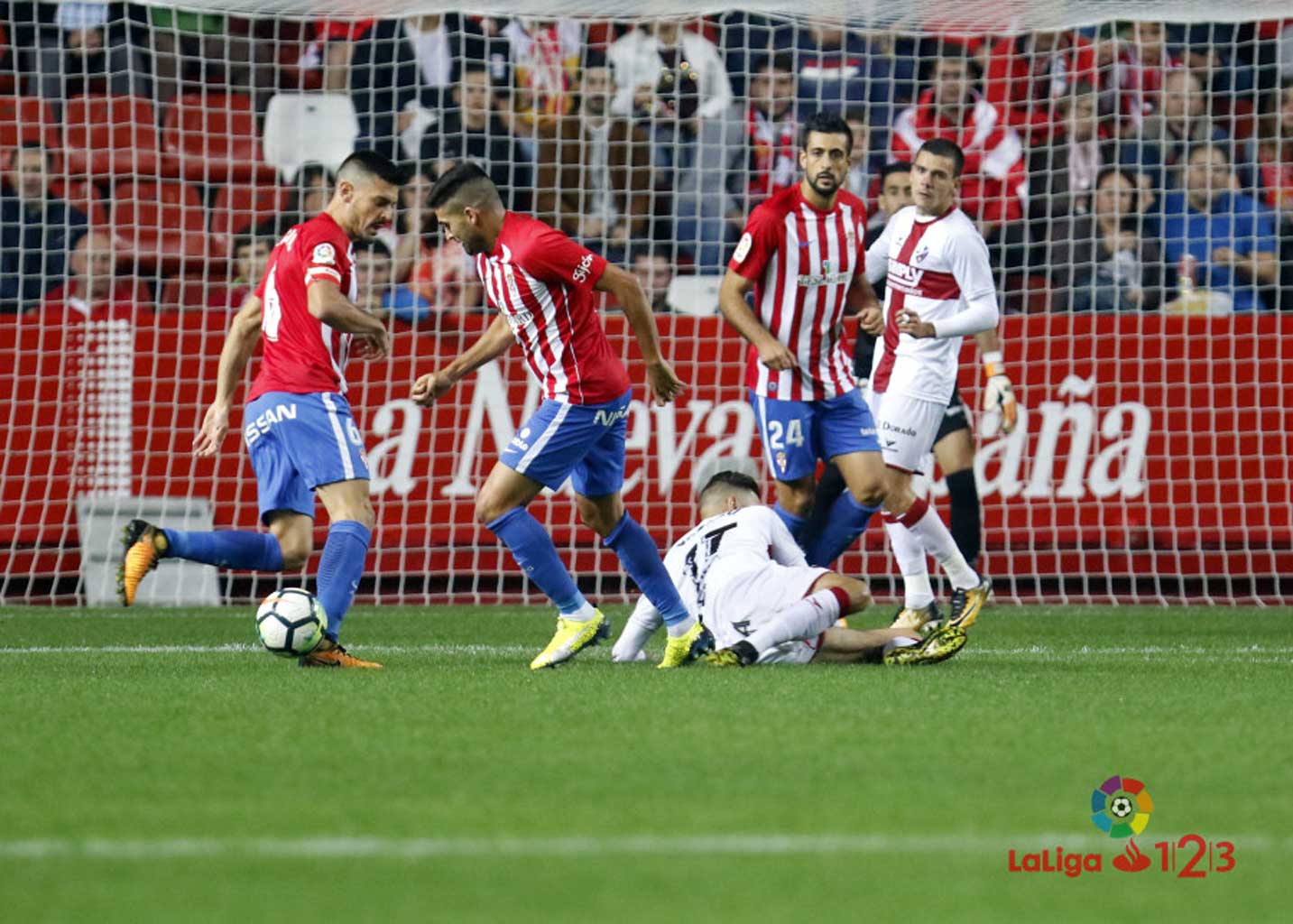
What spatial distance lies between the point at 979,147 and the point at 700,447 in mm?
3103

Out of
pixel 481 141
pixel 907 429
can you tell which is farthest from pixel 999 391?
pixel 481 141

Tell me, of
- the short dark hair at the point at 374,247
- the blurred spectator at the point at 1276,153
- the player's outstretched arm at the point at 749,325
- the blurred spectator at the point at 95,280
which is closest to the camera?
the player's outstretched arm at the point at 749,325

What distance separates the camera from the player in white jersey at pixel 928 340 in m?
8.03

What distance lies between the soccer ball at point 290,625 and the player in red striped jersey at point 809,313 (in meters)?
2.03

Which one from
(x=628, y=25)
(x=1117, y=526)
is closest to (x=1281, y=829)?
(x=1117, y=526)

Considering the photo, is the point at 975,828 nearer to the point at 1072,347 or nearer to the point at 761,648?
the point at 761,648

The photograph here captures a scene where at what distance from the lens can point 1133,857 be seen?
11.2 ft

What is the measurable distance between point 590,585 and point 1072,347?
3.02 meters

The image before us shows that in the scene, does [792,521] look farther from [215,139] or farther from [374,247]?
[215,139]

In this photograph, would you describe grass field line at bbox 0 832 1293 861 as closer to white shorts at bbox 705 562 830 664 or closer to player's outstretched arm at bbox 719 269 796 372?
white shorts at bbox 705 562 830 664

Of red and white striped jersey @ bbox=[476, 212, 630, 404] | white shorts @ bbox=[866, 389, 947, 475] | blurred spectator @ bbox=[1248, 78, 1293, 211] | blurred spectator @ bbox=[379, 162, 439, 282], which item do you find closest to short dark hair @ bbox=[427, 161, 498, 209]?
red and white striped jersey @ bbox=[476, 212, 630, 404]

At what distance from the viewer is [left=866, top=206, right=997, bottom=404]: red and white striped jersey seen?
812 centimetres

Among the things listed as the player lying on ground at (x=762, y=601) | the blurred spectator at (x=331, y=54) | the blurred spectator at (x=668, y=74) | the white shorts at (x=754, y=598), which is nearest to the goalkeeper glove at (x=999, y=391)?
the player lying on ground at (x=762, y=601)

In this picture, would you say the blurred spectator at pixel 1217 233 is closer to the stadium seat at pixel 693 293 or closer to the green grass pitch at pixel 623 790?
the stadium seat at pixel 693 293
